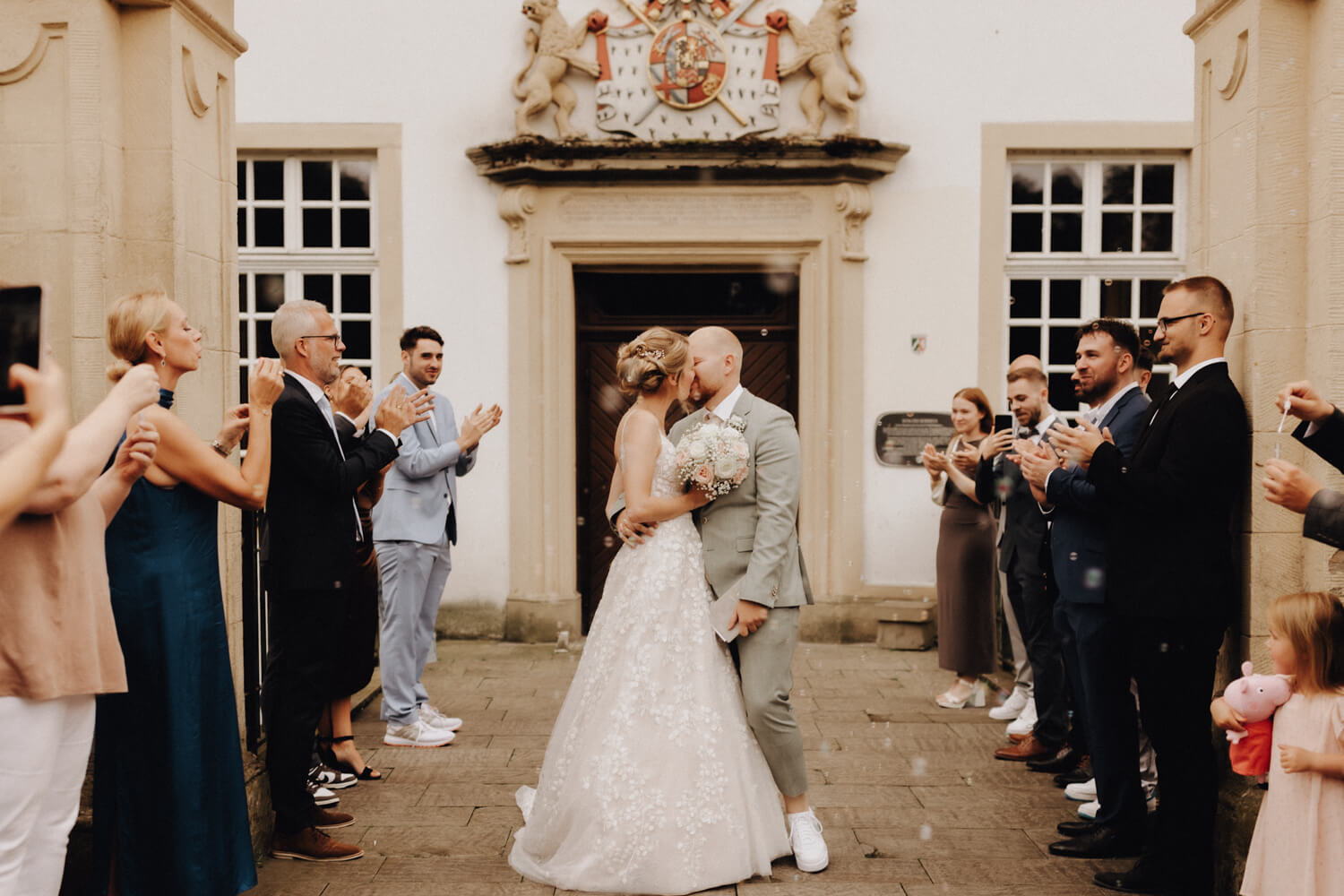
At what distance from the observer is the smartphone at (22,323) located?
239 cm

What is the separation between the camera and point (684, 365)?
15.2 ft

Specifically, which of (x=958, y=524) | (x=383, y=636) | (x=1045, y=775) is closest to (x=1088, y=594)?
(x=1045, y=775)

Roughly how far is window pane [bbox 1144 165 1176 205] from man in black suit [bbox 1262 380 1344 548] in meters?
6.85

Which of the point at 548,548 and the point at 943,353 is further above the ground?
the point at 943,353

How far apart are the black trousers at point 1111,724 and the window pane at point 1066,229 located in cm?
588

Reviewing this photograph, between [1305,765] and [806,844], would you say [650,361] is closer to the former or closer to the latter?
[806,844]

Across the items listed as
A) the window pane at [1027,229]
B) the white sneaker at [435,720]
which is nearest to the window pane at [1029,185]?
the window pane at [1027,229]

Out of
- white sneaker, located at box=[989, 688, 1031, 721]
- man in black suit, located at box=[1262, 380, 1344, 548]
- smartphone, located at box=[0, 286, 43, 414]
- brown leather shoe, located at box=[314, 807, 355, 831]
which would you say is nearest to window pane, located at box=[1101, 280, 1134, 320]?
white sneaker, located at box=[989, 688, 1031, 721]

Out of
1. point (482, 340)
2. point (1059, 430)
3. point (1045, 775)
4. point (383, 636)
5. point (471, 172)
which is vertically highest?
point (471, 172)

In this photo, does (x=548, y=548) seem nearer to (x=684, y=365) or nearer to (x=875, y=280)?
(x=875, y=280)

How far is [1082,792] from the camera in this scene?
5.48 metres

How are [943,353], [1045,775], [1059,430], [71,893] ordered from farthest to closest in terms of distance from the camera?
[943,353] → [1045,775] → [1059,430] → [71,893]

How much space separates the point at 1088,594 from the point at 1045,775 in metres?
1.66

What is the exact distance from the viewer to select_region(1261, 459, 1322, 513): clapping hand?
3400 millimetres
